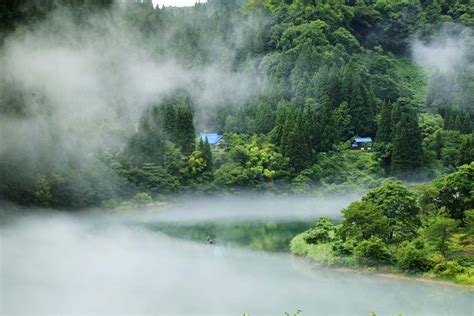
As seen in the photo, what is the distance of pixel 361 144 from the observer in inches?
1620

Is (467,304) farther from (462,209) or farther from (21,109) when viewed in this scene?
(21,109)

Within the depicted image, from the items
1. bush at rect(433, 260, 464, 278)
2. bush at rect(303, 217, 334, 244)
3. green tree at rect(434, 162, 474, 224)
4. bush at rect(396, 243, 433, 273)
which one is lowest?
bush at rect(433, 260, 464, 278)

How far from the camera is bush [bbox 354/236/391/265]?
20.0 meters

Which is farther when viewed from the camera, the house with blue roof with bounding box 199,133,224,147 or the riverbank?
the house with blue roof with bounding box 199,133,224,147

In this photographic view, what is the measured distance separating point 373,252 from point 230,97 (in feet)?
95.7

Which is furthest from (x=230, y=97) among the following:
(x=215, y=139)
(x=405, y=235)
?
(x=405, y=235)

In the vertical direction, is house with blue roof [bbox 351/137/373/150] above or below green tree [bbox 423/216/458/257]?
above

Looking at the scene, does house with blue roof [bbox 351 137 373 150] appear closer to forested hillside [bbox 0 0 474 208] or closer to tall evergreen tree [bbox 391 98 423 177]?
forested hillside [bbox 0 0 474 208]

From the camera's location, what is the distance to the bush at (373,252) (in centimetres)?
1995

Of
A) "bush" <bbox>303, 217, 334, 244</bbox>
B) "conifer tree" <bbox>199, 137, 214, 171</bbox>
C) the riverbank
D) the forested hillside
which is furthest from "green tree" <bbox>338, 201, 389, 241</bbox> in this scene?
"conifer tree" <bbox>199, 137, 214, 171</bbox>

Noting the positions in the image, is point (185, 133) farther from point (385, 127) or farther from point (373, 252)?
point (373, 252)

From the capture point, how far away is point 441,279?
1845 cm

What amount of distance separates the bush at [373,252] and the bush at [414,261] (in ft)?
2.36

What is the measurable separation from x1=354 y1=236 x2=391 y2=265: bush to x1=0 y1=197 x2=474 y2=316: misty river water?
2.10 feet
